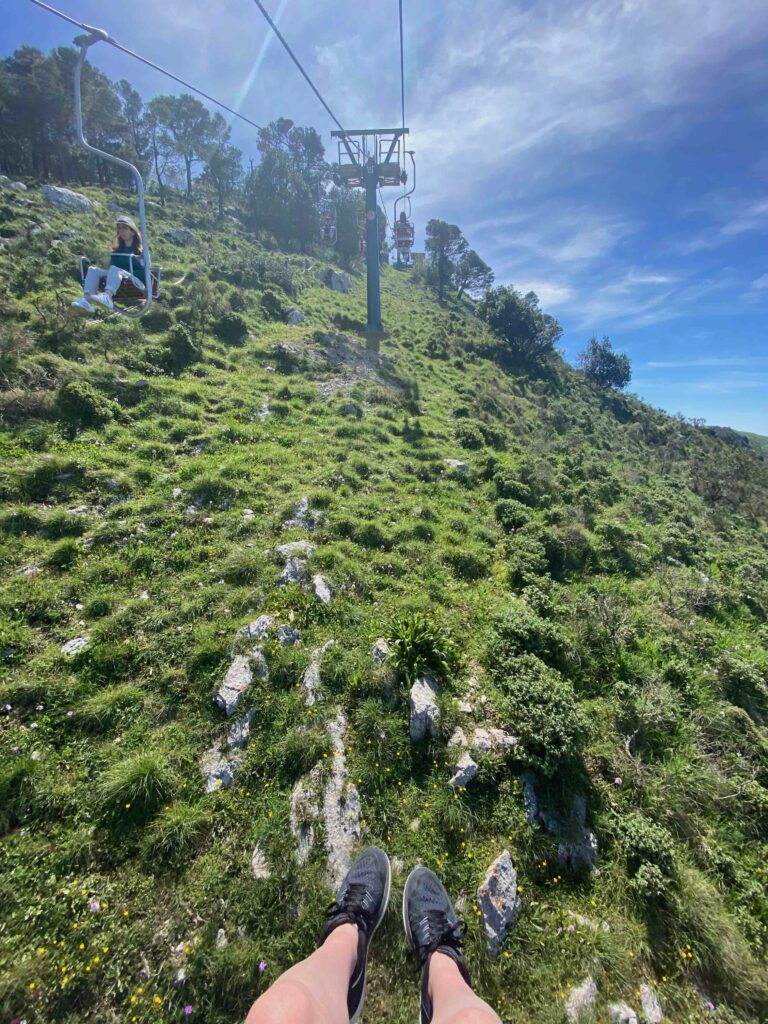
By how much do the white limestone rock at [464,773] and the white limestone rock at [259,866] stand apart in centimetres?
241

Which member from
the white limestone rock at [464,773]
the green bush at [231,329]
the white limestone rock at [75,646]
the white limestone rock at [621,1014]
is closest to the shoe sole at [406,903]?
the white limestone rock at [464,773]

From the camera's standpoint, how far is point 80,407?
1088 centimetres

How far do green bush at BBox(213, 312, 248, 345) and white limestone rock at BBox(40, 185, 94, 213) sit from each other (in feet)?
58.5

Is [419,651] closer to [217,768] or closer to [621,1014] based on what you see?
[217,768]

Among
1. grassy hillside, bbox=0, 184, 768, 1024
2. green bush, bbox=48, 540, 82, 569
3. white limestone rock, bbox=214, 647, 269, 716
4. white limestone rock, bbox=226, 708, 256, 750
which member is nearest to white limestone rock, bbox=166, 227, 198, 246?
grassy hillside, bbox=0, 184, 768, 1024

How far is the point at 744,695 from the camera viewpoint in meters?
7.60

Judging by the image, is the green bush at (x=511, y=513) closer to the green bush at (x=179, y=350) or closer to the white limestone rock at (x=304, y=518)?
the white limestone rock at (x=304, y=518)

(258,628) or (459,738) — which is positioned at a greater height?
(258,628)

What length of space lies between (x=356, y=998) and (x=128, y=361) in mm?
16671

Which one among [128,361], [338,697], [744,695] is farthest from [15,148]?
[744,695]

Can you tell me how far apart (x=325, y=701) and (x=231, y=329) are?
1897 cm

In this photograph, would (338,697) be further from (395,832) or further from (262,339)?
(262,339)

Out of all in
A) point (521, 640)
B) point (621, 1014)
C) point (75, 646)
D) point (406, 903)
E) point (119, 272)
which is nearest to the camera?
point (621, 1014)

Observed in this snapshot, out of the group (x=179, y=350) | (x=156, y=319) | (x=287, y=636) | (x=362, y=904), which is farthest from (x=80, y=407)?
(x=362, y=904)
